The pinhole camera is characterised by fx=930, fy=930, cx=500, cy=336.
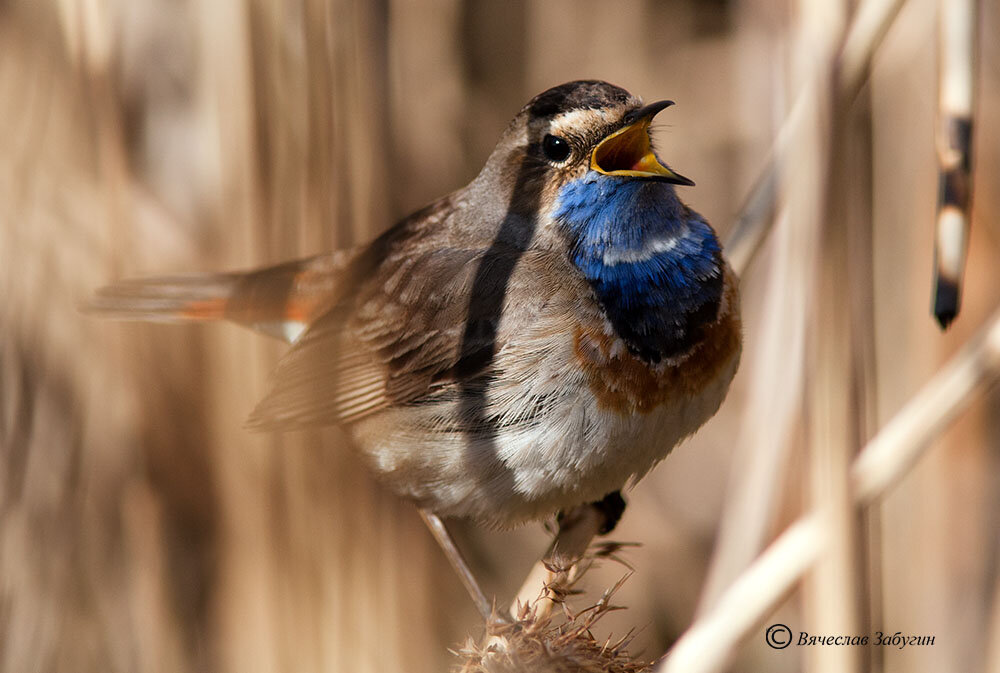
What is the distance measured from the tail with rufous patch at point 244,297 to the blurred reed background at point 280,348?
0.10 meters

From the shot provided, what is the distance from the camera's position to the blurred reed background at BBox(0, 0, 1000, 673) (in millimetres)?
2344

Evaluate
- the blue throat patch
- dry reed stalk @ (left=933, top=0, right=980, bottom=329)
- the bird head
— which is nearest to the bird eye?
the bird head

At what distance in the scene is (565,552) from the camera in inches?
110

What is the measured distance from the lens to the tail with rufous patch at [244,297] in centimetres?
305

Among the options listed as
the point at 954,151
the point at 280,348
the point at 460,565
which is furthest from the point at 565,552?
the point at 954,151

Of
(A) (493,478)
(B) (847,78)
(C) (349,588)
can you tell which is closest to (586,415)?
(A) (493,478)

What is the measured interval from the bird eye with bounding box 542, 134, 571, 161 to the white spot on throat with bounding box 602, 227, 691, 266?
1.06ft

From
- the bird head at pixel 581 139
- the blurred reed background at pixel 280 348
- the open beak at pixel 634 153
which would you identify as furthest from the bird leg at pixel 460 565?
the open beak at pixel 634 153

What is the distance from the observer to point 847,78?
6.20ft

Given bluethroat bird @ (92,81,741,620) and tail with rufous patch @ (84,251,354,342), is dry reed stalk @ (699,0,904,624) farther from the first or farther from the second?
tail with rufous patch @ (84,251,354,342)

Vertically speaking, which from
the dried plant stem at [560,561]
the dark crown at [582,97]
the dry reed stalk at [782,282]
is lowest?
the dried plant stem at [560,561]

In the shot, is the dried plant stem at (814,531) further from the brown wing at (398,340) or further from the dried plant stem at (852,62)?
the brown wing at (398,340)

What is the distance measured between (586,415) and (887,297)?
6.26 ft

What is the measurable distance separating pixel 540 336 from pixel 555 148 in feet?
1.92
